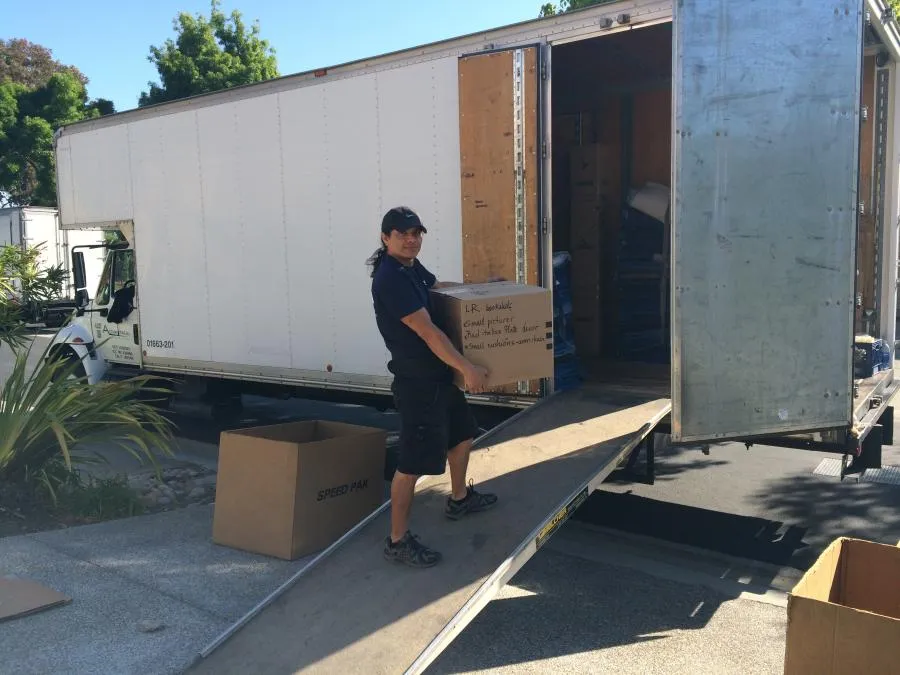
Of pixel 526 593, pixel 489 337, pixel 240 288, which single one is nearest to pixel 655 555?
pixel 526 593

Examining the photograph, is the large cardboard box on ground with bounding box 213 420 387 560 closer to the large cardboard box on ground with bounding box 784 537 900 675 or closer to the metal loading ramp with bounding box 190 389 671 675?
the metal loading ramp with bounding box 190 389 671 675

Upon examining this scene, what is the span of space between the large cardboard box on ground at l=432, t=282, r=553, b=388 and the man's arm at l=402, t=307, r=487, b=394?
147 mm

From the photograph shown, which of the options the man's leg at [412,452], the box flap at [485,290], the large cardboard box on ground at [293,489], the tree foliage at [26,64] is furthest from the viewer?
the tree foliage at [26,64]

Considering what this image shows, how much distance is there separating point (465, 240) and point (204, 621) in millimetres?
2841

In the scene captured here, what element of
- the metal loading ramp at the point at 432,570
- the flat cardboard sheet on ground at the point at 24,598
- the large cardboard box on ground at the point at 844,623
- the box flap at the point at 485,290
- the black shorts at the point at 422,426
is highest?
the box flap at the point at 485,290

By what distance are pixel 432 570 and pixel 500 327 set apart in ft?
3.86

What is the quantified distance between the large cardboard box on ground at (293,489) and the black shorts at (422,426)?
3.44ft

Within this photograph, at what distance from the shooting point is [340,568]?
375 centimetres

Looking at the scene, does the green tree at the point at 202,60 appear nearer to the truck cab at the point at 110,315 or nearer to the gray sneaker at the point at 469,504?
the truck cab at the point at 110,315

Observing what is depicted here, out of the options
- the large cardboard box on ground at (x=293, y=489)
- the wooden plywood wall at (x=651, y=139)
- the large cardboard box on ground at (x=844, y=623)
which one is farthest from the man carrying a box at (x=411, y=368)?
the wooden plywood wall at (x=651, y=139)

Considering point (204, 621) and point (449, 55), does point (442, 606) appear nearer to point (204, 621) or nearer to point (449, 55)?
point (204, 621)

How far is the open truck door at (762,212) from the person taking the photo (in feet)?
13.1

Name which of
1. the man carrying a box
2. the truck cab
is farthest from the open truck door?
the truck cab

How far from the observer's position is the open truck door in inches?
158
